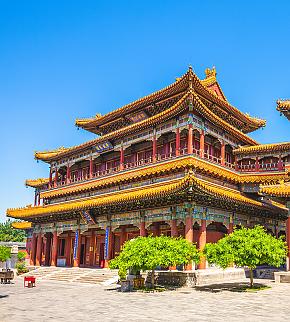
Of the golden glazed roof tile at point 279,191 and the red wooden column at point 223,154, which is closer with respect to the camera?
the golden glazed roof tile at point 279,191

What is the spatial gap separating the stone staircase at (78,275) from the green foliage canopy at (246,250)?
6.93 m

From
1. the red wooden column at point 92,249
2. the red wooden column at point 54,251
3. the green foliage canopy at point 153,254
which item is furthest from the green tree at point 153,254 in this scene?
the red wooden column at point 54,251

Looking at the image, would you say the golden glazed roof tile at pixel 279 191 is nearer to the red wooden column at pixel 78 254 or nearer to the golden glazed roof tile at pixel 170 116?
the golden glazed roof tile at pixel 170 116

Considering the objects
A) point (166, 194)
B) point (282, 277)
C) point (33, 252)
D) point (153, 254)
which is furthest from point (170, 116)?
point (33, 252)

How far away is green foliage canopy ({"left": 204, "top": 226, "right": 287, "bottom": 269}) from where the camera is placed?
1641 cm

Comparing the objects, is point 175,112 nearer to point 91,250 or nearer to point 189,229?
point 189,229

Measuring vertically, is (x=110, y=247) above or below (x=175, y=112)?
below

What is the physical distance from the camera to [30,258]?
107 ft

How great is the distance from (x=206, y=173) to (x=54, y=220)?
1449 centimetres

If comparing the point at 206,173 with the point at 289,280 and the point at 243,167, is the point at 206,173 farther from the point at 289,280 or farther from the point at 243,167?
the point at 289,280

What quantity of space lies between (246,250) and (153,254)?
13.2ft

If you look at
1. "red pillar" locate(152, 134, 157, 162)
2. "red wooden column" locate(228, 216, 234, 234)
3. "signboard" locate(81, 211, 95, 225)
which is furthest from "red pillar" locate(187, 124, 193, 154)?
"signboard" locate(81, 211, 95, 225)

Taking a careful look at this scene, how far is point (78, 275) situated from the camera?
2414 centimetres

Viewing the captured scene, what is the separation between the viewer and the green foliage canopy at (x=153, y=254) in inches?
648
